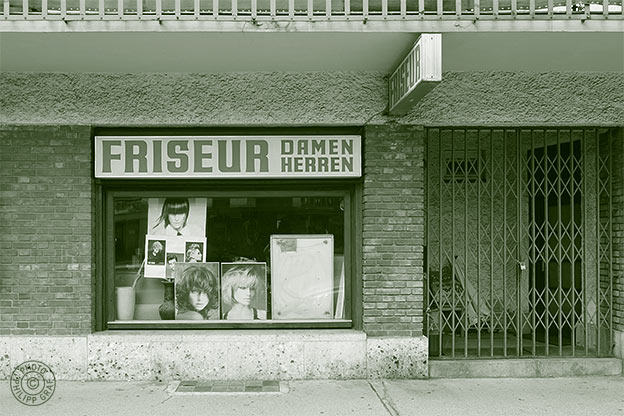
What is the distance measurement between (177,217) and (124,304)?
1064 mm

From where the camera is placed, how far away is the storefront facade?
21.7 ft

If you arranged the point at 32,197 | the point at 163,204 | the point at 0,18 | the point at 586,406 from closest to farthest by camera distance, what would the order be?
the point at 0,18
the point at 586,406
the point at 32,197
the point at 163,204

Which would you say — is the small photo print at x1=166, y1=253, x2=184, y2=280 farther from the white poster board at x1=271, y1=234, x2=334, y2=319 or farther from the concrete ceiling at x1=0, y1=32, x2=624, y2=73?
the concrete ceiling at x1=0, y1=32, x2=624, y2=73

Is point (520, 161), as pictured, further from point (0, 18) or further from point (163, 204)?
point (0, 18)

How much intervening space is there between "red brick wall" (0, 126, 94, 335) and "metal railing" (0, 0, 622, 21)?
1372mm

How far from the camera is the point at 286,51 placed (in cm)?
598

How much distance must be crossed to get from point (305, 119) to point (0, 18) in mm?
2840

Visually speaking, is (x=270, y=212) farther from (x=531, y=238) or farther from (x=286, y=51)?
(x=531, y=238)

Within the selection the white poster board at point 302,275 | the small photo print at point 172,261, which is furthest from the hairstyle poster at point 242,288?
the small photo print at point 172,261

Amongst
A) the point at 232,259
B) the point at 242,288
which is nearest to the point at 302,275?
the point at 242,288

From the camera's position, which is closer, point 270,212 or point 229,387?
point 229,387

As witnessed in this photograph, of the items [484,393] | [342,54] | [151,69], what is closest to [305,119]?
[342,54]

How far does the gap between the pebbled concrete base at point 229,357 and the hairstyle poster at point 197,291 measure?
47cm

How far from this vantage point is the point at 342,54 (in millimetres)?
6098
